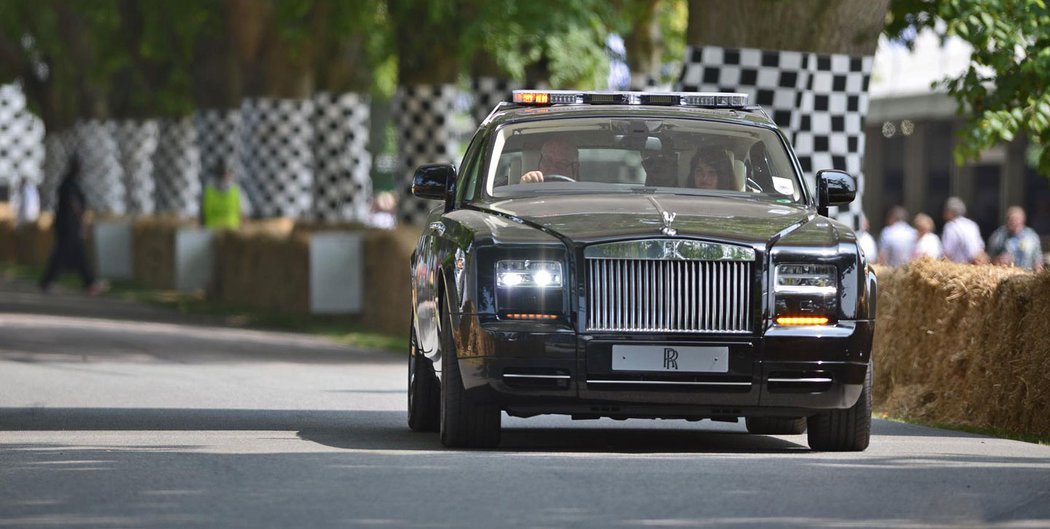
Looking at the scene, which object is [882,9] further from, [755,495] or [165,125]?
[165,125]

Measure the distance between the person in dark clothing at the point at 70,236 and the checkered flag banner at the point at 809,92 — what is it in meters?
18.5

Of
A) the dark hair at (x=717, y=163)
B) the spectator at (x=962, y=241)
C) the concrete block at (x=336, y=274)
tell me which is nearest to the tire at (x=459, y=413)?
the dark hair at (x=717, y=163)

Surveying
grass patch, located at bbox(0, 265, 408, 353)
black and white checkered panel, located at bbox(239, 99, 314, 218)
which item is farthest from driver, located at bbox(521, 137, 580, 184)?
black and white checkered panel, located at bbox(239, 99, 314, 218)

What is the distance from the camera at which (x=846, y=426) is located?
10906mm

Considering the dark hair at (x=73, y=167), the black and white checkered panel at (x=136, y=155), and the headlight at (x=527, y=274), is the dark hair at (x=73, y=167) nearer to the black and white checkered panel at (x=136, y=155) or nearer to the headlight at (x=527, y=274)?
the black and white checkered panel at (x=136, y=155)

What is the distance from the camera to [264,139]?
38.1m

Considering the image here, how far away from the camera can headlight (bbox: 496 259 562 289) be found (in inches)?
405

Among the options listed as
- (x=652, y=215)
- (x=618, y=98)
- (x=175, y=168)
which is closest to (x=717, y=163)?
(x=618, y=98)

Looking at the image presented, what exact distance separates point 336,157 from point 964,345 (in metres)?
24.5

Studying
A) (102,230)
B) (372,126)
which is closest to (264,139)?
(102,230)

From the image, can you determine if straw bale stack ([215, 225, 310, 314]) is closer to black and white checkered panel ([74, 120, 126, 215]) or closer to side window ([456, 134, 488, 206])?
side window ([456, 134, 488, 206])

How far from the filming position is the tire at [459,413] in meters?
10.6

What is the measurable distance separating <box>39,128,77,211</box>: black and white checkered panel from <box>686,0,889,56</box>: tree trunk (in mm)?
35339

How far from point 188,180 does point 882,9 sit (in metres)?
31.4
